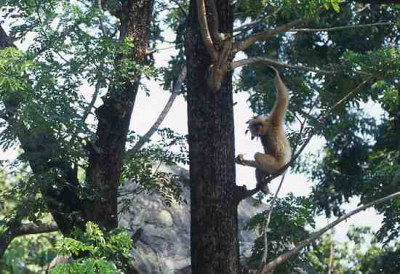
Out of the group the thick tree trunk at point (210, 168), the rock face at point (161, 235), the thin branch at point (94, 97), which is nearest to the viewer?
the thick tree trunk at point (210, 168)

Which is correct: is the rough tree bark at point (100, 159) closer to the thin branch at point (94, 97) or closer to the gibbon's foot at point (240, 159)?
the thin branch at point (94, 97)

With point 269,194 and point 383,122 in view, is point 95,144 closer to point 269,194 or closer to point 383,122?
point 269,194

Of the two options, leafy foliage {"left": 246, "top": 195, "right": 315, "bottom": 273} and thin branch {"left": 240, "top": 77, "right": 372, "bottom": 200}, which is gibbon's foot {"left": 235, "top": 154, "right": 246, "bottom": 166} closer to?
leafy foliage {"left": 246, "top": 195, "right": 315, "bottom": 273}

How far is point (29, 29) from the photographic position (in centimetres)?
793

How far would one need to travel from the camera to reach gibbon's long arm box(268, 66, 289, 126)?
894 centimetres

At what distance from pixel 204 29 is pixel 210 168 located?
1.25m

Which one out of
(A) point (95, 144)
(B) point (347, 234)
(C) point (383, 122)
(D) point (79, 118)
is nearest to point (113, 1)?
(A) point (95, 144)

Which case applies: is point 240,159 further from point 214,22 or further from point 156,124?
point 214,22

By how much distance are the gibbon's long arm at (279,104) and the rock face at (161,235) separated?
314 cm

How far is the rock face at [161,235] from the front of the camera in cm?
1235

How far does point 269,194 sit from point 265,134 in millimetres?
729

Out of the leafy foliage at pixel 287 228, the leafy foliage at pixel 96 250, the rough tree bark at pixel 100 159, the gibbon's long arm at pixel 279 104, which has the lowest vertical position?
the leafy foliage at pixel 96 250

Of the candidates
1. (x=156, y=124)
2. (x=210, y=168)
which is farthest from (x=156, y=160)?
(x=210, y=168)

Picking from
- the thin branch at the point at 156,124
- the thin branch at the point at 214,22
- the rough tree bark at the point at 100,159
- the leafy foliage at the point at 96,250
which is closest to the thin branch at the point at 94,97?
the rough tree bark at the point at 100,159
